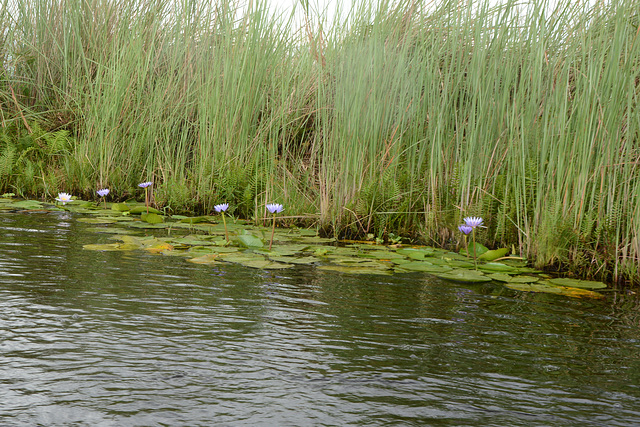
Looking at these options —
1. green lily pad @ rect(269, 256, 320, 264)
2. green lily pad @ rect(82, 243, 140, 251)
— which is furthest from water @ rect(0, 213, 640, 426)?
green lily pad @ rect(82, 243, 140, 251)

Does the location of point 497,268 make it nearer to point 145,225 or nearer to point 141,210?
point 145,225

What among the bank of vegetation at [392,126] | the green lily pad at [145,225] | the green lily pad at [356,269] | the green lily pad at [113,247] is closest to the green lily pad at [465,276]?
the green lily pad at [356,269]

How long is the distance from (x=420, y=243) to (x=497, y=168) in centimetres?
64

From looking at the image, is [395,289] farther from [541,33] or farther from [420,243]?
[541,33]

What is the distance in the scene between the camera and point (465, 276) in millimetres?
2834

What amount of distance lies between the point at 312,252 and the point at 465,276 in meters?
0.86

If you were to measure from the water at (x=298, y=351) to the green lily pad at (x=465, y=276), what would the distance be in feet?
0.25

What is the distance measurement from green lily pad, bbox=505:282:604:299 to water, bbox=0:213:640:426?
0.08 metres

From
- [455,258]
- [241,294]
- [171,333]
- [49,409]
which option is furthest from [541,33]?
[49,409]

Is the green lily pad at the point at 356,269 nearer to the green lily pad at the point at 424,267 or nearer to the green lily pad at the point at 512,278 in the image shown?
the green lily pad at the point at 424,267

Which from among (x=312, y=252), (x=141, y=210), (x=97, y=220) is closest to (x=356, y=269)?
(x=312, y=252)

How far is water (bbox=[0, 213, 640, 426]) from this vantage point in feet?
4.34

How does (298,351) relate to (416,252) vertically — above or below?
below

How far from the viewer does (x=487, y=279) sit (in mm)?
2791
